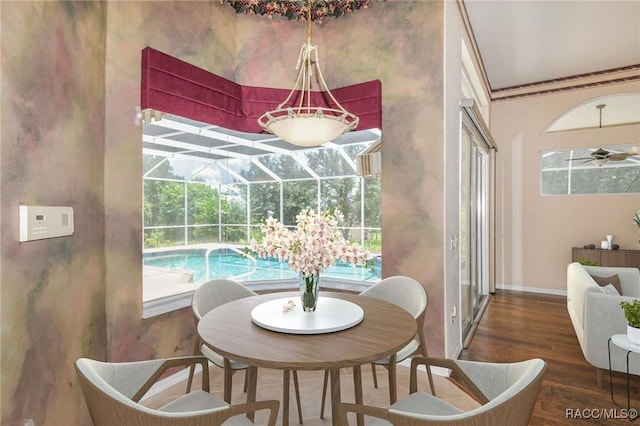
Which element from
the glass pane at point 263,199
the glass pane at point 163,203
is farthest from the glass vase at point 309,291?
the glass pane at point 263,199

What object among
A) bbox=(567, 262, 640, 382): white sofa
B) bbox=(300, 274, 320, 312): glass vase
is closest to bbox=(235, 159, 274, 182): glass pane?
bbox=(300, 274, 320, 312): glass vase

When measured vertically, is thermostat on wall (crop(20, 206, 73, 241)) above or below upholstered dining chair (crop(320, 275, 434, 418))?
above

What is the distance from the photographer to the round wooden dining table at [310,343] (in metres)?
1.25

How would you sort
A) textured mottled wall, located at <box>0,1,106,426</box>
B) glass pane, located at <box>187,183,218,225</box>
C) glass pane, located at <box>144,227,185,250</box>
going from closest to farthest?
textured mottled wall, located at <box>0,1,106,426</box>
glass pane, located at <box>144,227,185,250</box>
glass pane, located at <box>187,183,218,225</box>

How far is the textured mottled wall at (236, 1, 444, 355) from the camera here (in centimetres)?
272

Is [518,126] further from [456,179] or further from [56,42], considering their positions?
[56,42]

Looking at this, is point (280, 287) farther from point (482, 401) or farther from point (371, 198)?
point (482, 401)

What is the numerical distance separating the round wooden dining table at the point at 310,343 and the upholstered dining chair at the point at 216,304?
23 cm

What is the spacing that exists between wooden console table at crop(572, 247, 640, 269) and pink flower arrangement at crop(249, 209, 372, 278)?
16.2 feet

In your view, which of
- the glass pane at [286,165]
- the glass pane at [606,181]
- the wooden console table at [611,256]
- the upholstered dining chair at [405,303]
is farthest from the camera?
the glass pane at [606,181]

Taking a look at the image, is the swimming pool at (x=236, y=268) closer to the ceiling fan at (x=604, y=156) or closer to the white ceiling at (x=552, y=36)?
the white ceiling at (x=552, y=36)

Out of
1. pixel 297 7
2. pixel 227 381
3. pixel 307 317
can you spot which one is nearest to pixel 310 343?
pixel 307 317

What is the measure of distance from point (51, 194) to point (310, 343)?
1.42 metres

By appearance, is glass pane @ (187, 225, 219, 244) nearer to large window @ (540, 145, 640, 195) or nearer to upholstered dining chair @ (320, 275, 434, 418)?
upholstered dining chair @ (320, 275, 434, 418)
